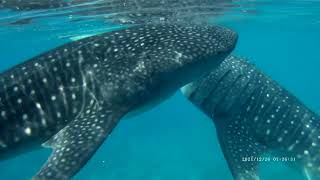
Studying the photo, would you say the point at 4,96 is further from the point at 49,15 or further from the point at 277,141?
the point at 49,15

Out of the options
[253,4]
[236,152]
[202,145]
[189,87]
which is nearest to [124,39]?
[189,87]

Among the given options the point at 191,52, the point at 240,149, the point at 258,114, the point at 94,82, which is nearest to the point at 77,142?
the point at 94,82

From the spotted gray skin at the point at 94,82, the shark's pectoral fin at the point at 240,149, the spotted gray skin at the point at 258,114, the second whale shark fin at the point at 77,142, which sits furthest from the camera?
the spotted gray skin at the point at 258,114

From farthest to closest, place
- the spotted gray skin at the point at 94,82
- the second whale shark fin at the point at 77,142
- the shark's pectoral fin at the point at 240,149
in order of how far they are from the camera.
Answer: the shark's pectoral fin at the point at 240,149, the spotted gray skin at the point at 94,82, the second whale shark fin at the point at 77,142

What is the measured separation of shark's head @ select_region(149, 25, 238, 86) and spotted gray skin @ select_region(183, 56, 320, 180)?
2.50 metres

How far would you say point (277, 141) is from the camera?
8453 millimetres

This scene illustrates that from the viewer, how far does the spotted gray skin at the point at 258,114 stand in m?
8.34

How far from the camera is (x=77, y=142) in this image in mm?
5047

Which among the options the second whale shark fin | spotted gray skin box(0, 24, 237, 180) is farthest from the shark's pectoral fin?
the second whale shark fin

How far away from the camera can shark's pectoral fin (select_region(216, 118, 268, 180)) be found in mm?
7812

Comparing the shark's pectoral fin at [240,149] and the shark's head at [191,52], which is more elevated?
the shark's head at [191,52]

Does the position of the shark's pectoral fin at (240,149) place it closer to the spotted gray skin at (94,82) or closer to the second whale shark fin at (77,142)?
the spotted gray skin at (94,82)

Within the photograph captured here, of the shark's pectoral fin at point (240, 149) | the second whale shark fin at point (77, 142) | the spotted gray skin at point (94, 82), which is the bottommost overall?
the shark's pectoral fin at point (240, 149)

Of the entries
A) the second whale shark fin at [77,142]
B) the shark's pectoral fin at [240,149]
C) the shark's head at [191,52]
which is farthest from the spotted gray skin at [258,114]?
the second whale shark fin at [77,142]
